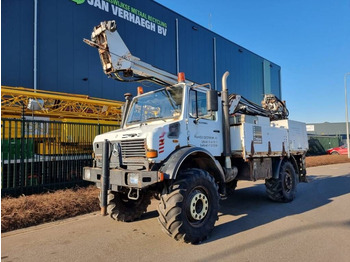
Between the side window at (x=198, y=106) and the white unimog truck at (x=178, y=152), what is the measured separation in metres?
0.02

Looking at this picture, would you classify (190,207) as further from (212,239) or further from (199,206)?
(212,239)

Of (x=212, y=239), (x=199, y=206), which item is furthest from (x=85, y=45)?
(x=212, y=239)

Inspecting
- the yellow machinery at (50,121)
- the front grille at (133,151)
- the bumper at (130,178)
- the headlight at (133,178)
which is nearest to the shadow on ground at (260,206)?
the bumper at (130,178)

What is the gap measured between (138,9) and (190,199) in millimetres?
14973

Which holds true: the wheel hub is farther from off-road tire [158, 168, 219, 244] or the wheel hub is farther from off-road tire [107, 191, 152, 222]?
off-road tire [107, 191, 152, 222]

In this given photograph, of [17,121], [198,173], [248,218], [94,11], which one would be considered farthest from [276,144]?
[94,11]

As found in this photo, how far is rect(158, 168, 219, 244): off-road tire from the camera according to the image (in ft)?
14.0

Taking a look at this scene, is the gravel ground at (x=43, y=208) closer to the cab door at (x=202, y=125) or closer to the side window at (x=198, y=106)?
the cab door at (x=202, y=125)

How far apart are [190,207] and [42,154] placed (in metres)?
5.72

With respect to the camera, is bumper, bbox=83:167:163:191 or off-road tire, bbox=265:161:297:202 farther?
off-road tire, bbox=265:161:297:202

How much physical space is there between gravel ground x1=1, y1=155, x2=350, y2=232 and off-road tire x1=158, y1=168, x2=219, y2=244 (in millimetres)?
2945

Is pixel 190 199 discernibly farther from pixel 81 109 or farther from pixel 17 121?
pixel 81 109

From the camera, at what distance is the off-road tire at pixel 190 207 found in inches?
168

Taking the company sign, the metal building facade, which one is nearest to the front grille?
the metal building facade
